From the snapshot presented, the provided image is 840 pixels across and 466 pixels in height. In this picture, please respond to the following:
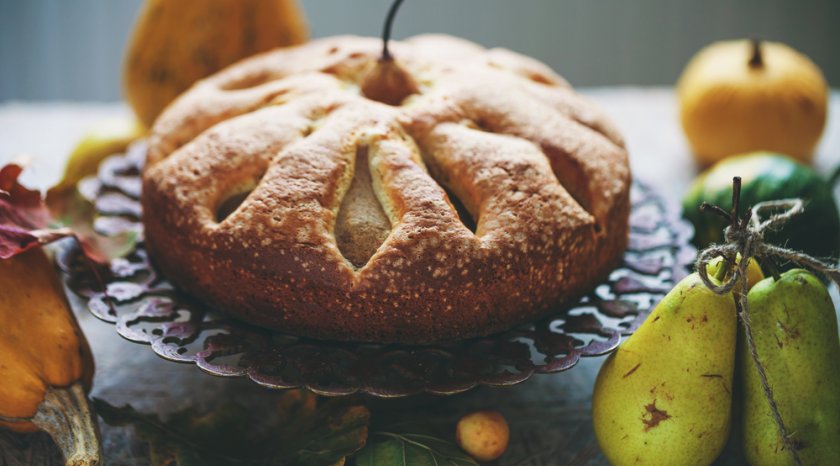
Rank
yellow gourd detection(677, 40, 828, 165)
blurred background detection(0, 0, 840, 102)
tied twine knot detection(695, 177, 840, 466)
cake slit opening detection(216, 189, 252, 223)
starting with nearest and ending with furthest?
tied twine knot detection(695, 177, 840, 466) → cake slit opening detection(216, 189, 252, 223) → yellow gourd detection(677, 40, 828, 165) → blurred background detection(0, 0, 840, 102)

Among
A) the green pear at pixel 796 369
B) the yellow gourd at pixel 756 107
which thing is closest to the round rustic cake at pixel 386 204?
the green pear at pixel 796 369

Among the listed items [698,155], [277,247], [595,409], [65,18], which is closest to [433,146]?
[277,247]

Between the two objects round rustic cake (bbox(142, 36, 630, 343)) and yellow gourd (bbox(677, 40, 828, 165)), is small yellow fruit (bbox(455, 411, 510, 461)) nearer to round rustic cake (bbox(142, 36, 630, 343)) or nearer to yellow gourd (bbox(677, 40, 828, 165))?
round rustic cake (bbox(142, 36, 630, 343))

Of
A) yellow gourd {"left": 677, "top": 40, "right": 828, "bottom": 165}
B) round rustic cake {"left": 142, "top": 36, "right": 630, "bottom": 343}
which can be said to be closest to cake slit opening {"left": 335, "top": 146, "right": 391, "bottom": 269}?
round rustic cake {"left": 142, "top": 36, "right": 630, "bottom": 343}

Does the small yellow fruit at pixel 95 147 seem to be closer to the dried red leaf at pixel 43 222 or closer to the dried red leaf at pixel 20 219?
the dried red leaf at pixel 43 222

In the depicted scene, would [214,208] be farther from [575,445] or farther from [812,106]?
[812,106]

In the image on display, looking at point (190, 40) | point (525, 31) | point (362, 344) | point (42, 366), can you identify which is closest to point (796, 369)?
point (362, 344)
